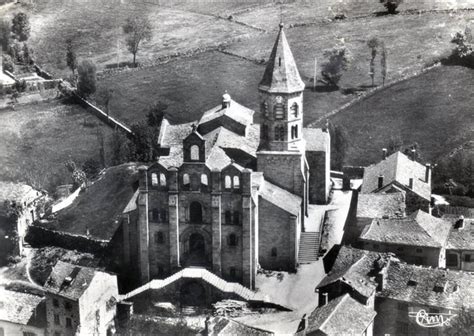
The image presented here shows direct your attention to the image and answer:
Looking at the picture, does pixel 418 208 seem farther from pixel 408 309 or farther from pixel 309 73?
pixel 309 73

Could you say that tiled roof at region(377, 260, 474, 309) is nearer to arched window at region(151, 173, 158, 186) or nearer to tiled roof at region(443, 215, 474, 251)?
tiled roof at region(443, 215, 474, 251)

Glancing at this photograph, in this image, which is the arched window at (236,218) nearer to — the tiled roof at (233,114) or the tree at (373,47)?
the tiled roof at (233,114)

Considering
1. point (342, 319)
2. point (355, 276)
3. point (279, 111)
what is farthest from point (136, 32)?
point (342, 319)

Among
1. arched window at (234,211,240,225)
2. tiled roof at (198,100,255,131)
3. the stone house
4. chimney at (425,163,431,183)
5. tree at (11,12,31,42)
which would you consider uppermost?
tree at (11,12,31,42)

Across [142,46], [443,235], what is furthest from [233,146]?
[142,46]

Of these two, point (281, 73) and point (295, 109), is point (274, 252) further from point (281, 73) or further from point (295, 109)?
point (281, 73)

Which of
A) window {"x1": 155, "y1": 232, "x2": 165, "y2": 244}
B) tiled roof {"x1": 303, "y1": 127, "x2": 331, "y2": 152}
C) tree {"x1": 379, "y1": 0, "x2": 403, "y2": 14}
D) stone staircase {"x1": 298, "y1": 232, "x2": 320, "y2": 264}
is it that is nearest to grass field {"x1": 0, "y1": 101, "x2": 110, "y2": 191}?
window {"x1": 155, "y1": 232, "x2": 165, "y2": 244}
